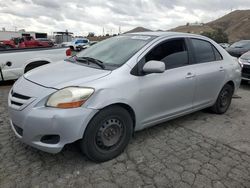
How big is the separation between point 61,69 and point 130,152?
1495 mm

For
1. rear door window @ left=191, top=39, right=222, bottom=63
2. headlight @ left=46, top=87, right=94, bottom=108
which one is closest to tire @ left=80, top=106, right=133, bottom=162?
headlight @ left=46, top=87, right=94, bottom=108

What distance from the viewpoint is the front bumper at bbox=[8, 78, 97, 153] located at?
258 centimetres

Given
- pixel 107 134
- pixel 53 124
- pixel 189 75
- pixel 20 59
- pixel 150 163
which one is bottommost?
pixel 150 163

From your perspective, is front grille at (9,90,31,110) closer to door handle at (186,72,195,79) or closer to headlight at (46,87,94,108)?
headlight at (46,87,94,108)

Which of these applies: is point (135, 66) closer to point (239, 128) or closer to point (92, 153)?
point (92, 153)

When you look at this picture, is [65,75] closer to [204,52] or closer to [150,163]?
[150,163]

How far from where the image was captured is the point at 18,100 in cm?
281

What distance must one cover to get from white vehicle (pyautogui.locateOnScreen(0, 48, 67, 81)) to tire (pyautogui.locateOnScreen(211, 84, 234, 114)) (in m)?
4.73

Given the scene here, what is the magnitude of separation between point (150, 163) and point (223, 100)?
2.59m

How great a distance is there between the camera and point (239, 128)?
4.26 m

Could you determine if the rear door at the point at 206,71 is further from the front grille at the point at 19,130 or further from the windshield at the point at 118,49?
the front grille at the point at 19,130

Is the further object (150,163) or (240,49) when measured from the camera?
(240,49)

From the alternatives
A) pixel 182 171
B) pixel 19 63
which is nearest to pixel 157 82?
pixel 182 171

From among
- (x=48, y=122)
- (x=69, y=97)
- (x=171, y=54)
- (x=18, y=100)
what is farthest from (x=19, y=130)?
(x=171, y=54)
